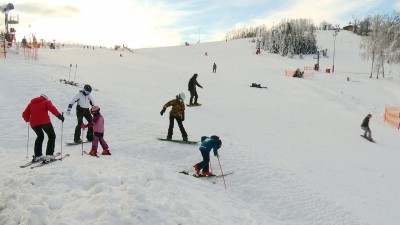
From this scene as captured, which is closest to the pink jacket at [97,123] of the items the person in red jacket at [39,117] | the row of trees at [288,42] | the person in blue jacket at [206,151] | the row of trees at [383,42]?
the person in red jacket at [39,117]

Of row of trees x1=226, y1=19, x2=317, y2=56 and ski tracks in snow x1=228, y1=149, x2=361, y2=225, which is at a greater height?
row of trees x1=226, y1=19, x2=317, y2=56

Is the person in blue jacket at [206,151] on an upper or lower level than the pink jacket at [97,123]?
lower

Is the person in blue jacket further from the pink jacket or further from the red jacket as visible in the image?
the red jacket

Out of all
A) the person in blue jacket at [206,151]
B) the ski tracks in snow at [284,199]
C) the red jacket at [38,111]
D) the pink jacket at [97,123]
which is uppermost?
the red jacket at [38,111]

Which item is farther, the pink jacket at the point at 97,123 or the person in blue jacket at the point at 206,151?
the pink jacket at the point at 97,123

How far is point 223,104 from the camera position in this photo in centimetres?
2131

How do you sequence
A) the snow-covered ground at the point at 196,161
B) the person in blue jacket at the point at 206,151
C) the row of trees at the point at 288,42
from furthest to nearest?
the row of trees at the point at 288,42, the person in blue jacket at the point at 206,151, the snow-covered ground at the point at 196,161

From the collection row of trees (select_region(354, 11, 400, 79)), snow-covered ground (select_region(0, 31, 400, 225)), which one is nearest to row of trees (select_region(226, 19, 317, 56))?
row of trees (select_region(354, 11, 400, 79))

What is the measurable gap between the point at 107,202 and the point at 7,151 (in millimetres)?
6155

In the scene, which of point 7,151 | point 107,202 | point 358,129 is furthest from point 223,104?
point 107,202

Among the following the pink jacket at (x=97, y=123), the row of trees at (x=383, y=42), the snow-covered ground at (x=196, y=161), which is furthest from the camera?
the row of trees at (x=383, y=42)

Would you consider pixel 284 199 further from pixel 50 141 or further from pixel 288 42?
pixel 288 42

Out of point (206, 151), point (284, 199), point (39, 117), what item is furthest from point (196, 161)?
point (39, 117)

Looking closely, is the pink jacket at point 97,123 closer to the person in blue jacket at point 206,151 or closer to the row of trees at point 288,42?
the person in blue jacket at point 206,151
